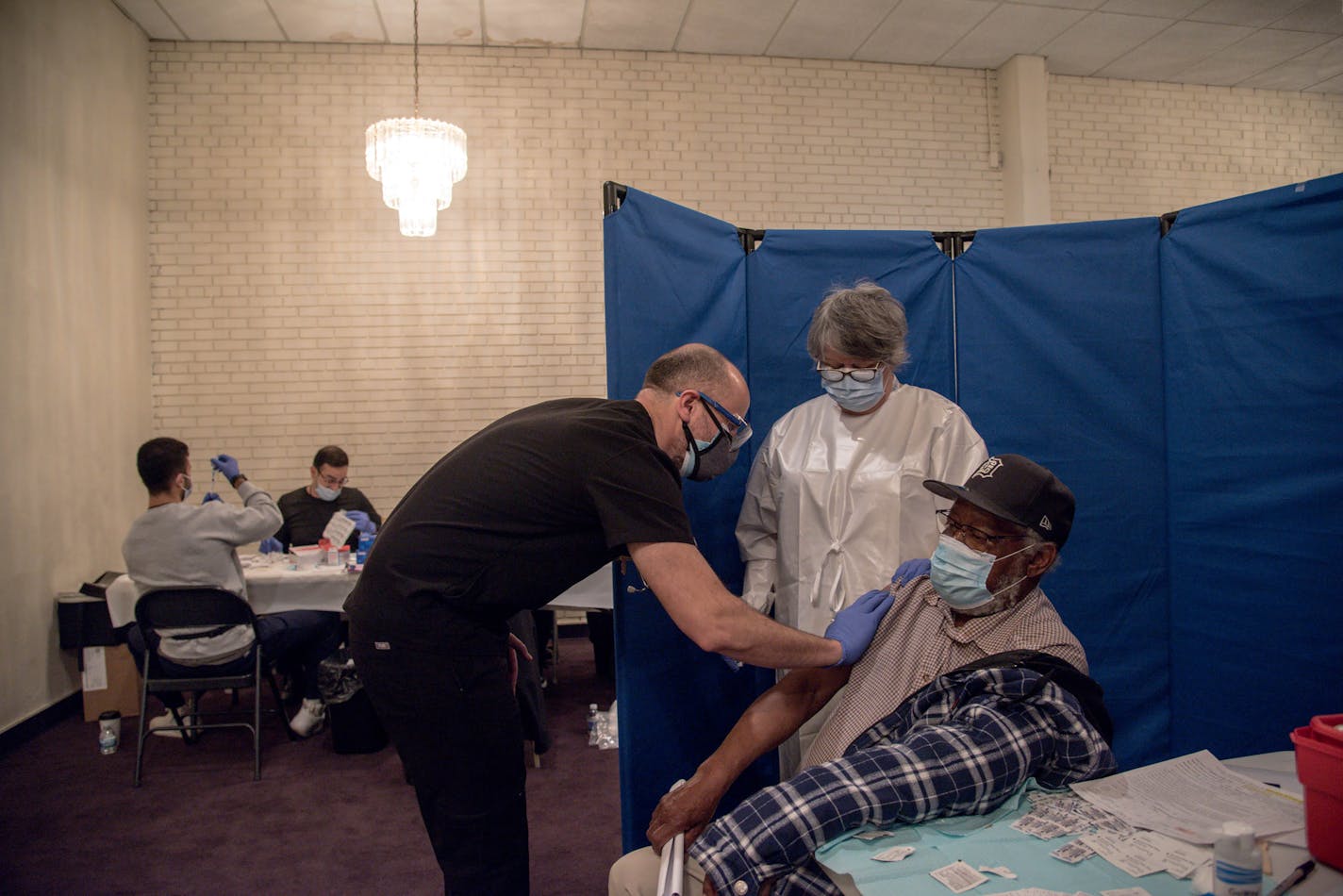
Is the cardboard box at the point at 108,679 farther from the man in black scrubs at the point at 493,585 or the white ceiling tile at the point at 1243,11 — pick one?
the white ceiling tile at the point at 1243,11

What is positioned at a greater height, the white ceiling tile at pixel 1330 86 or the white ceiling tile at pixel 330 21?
the white ceiling tile at pixel 330 21

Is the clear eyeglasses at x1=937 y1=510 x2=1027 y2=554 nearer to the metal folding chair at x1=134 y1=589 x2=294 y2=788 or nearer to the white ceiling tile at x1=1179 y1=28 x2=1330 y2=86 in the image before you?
the metal folding chair at x1=134 y1=589 x2=294 y2=788

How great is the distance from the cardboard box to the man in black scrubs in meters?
3.46

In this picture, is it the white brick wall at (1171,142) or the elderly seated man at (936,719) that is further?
the white brick wall at (1171,142)

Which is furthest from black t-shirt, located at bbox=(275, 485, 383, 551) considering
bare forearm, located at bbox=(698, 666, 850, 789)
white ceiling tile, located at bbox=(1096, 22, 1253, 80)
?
white ceiling tile, located at bbox=(1096, 22, 1253, 80)

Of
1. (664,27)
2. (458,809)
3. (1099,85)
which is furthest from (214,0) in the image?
(1099,85)

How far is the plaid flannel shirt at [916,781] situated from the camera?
A: 1.31 meters

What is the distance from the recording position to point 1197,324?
279 centimetres

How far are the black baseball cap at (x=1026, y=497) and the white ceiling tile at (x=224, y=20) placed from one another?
5421 millimetres

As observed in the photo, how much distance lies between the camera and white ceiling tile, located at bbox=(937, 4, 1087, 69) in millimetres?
5555

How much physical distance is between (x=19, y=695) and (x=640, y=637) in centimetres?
346

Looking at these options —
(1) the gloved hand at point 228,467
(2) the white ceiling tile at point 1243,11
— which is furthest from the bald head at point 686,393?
(2) the white ceiling tile at point 1243,11

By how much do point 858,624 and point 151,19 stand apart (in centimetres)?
595

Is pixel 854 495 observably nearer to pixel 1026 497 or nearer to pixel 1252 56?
pixel 1026 497
